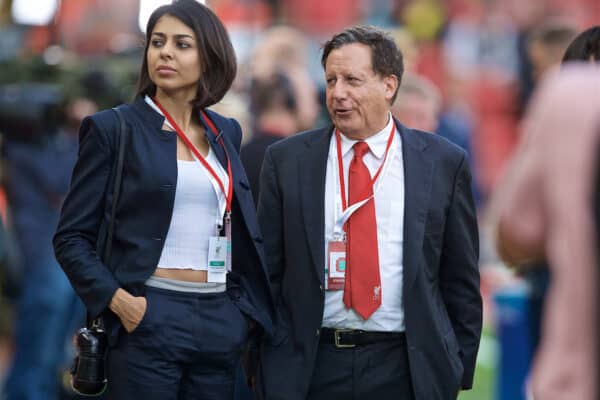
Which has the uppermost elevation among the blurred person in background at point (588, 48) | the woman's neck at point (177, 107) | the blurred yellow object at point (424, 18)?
the blurred yellow object at point (424, 18)

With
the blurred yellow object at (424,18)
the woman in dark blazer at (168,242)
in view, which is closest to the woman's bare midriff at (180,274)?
the woman in dark blazer at (168,242)

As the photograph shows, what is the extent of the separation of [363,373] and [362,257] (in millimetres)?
432

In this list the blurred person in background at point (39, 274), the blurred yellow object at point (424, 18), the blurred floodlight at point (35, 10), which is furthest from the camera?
the blurred yellow object at point (424, 18)

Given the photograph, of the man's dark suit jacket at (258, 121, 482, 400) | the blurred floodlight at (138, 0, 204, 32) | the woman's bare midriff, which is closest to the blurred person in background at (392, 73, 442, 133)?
the blurred floodlight at (138, 0, 204, 32)

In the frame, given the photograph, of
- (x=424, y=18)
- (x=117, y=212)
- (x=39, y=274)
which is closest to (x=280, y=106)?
(x=117, y=212)

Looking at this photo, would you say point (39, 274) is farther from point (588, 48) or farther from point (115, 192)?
point (588, 48)

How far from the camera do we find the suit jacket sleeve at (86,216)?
4.71m

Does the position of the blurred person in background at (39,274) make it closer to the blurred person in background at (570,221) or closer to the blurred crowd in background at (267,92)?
the blurred crowd in background at (267,92)

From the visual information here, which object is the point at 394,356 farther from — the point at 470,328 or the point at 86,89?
the point at 86,89

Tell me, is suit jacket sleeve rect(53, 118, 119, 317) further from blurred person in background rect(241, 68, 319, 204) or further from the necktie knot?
blurred person in background rect(241, 68, 319, 204)

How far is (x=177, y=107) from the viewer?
5059 millimetres

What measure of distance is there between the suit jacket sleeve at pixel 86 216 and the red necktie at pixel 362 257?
0.87 m

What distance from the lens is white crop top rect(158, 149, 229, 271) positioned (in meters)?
4.80

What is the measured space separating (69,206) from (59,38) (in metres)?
10.1
